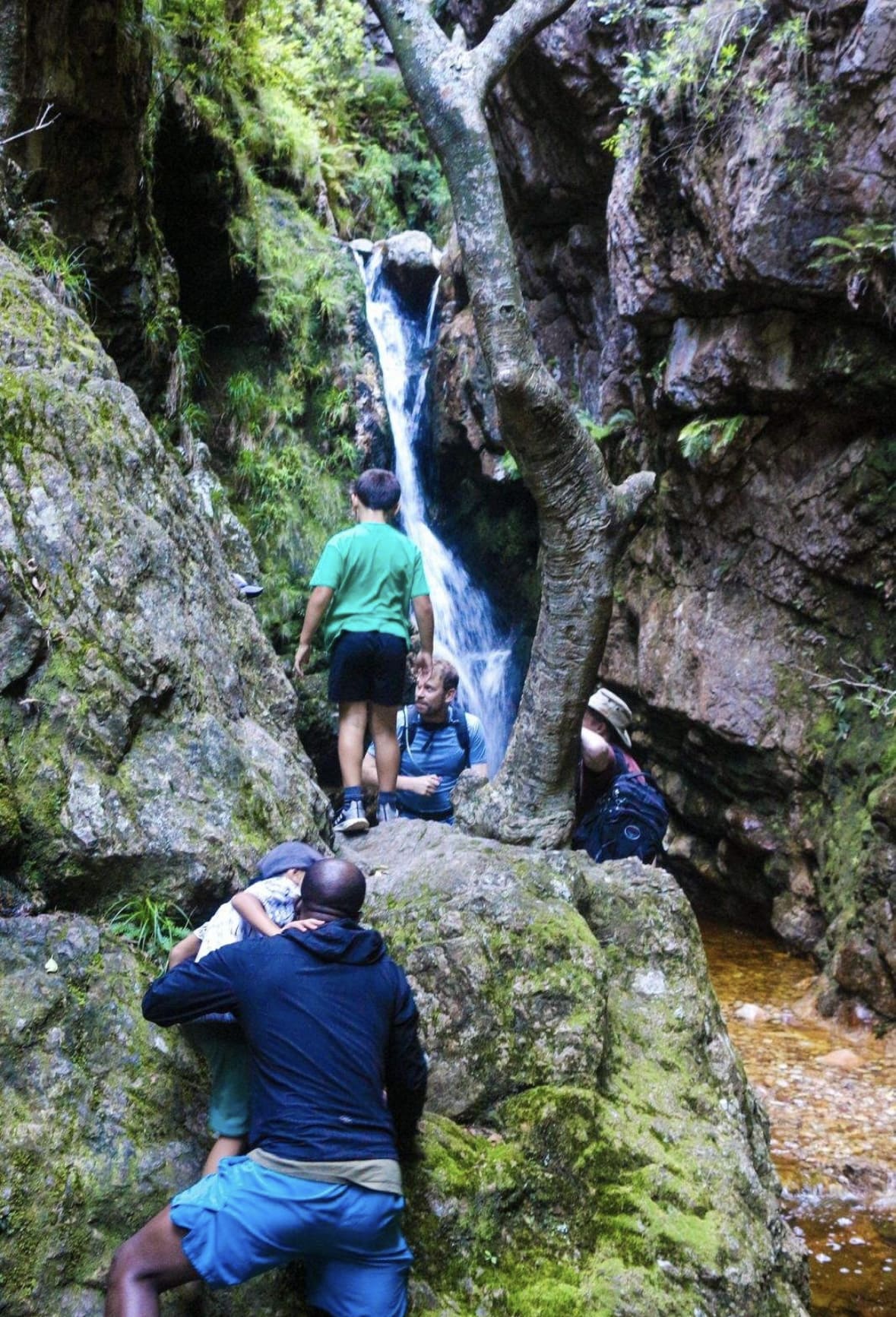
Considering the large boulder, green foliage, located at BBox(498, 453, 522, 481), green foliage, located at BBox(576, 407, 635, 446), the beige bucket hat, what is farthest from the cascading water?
the large boulder

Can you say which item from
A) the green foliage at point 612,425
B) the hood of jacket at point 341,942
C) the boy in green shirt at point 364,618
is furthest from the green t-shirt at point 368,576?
the green foliage at point 612,425

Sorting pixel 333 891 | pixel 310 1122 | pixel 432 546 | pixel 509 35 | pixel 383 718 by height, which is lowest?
pixel 310 1122

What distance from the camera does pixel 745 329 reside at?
838cm

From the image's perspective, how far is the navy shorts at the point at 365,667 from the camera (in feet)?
19.5

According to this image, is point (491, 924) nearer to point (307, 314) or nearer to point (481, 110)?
point (481, 110)

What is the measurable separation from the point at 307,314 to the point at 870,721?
8.26 metres

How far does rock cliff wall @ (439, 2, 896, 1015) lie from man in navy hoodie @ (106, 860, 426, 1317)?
17.7ft

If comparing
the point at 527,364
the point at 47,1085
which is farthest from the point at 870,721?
the point at 47,1085

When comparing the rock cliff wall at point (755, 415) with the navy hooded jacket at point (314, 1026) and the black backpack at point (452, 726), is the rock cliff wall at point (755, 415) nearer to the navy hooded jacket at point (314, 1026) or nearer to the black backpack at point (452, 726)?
the black backpack at point (452, 726)

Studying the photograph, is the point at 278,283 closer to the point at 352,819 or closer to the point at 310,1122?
the point at 352,819

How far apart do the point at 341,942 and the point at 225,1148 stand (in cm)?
68

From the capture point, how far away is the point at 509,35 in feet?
22.0

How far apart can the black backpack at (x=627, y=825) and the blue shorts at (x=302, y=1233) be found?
3130mm

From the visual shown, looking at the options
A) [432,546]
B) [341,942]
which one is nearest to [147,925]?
[341,942]
